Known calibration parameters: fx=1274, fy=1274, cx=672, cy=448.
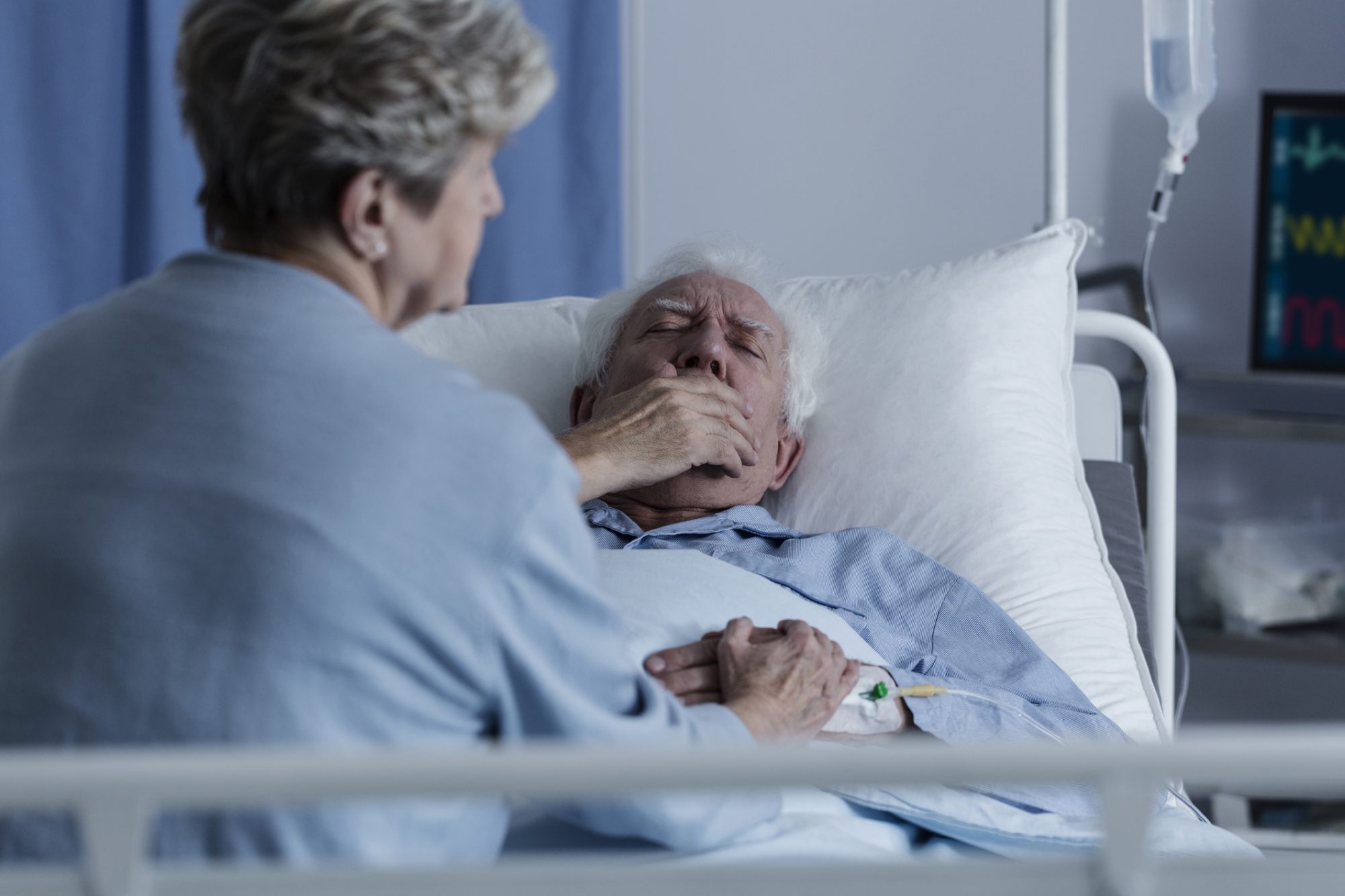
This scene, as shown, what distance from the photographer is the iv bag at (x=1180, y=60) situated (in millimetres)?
1821

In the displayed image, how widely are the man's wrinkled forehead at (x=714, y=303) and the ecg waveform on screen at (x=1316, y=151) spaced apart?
163 cm

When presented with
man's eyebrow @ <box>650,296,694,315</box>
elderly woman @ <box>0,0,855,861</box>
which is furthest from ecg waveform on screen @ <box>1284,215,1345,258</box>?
elderly woman @ <box>0,0,855,861</box>

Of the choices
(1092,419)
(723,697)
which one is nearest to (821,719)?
(723,697)

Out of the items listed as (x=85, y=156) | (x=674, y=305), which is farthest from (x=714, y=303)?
(x=85, y=156)

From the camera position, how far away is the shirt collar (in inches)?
59.2

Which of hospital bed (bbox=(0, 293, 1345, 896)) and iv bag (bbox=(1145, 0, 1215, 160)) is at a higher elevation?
iv bag (bbox=(1145, 0, 1215, 160))

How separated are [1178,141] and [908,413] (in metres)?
0.69

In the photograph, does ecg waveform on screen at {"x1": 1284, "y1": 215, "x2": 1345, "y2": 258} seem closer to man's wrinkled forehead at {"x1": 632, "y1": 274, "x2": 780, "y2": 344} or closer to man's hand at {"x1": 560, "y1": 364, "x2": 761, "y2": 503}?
man's wrinkled forehead at {"x1": 632, "y1": 274, "x2": 780, "y2": 344}

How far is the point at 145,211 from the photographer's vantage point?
84.1 inches

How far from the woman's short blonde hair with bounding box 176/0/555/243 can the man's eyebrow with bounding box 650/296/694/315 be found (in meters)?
0.85

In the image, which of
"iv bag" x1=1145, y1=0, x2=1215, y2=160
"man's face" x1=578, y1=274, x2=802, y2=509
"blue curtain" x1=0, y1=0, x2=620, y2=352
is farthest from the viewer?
"blue curtain" x1=0, y1=0, x2=620, y2=352

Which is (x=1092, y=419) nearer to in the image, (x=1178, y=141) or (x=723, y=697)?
(x=1178, y=141)

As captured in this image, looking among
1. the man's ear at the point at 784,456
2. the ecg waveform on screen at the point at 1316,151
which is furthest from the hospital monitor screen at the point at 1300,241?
the man's ear at the point at 784,456

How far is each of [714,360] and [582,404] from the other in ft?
0.74
